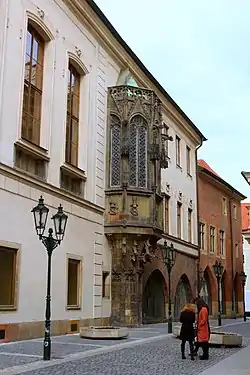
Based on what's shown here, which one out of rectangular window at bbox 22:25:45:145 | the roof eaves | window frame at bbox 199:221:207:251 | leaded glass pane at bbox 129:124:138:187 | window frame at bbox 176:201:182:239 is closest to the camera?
rectangular window at bbox 22:25:45:145

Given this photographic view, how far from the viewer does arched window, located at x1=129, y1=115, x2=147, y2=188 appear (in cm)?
2508

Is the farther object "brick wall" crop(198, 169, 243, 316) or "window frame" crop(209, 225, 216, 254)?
"window frame" crop(209, 225, 216, 254)

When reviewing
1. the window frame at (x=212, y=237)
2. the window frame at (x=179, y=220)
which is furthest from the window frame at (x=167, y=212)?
the window frame at (x=212, y=237)

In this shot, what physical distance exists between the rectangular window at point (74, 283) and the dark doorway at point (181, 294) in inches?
523

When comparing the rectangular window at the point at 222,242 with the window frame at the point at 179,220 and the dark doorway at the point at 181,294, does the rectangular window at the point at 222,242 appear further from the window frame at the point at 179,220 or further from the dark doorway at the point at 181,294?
the window frame at the point at 179,220

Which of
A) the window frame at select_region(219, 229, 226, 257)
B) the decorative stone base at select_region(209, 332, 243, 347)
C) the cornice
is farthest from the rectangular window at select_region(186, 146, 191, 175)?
the decorative stone base at select_region(209, 332, 243, 347)

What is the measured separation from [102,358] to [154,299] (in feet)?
59.1

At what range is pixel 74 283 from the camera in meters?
22.0

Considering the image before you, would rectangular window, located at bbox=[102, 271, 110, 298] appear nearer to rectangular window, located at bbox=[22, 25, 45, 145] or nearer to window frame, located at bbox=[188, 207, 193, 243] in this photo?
rectangular window, located at bbox=[22, 25, 45, 145]

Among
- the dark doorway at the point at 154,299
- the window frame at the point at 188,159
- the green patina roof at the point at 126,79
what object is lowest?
the dark doorway at the point at 154,299

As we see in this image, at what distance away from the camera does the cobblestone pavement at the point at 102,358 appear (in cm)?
1189

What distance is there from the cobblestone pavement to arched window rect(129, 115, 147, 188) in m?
7.94

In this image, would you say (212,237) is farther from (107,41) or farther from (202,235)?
(107,41)

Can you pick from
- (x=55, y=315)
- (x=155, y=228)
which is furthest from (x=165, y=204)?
(x=55, y=315)
